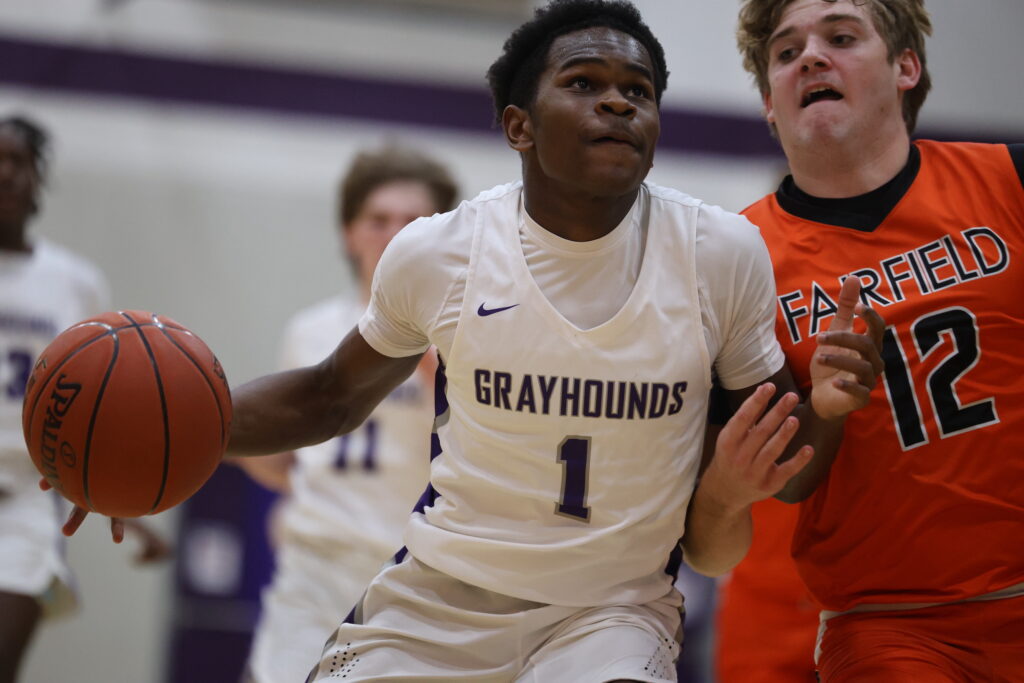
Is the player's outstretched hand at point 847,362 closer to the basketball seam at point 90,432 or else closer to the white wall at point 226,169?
the basketball seam at point 90,432

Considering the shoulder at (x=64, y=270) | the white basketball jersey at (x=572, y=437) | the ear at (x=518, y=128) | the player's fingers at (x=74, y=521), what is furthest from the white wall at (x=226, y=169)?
the white basketball jersey at (x=572, y=437)

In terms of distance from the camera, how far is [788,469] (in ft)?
8.36

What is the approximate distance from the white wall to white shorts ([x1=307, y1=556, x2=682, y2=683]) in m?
4.89

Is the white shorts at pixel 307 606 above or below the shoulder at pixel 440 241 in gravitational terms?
below

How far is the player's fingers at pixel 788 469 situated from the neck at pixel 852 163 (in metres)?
0.87

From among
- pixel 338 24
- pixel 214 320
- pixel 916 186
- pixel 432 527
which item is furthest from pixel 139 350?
pixel 338 24

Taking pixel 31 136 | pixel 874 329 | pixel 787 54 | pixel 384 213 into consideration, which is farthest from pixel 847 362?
pixel 31 136

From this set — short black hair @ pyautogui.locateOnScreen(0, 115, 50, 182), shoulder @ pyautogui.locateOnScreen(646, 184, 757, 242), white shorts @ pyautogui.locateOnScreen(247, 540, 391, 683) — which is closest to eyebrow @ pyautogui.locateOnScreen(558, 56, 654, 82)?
shoulder @ pyautogui.locateOnScreen(646, 184, 757, 242)

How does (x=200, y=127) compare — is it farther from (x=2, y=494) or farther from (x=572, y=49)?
(x=572, y=49)

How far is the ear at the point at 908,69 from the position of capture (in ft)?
10.6

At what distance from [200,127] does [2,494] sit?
3396 mm

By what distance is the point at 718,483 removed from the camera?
2602mm

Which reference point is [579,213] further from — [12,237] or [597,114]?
[12,237]

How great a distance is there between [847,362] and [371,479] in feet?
8.16
